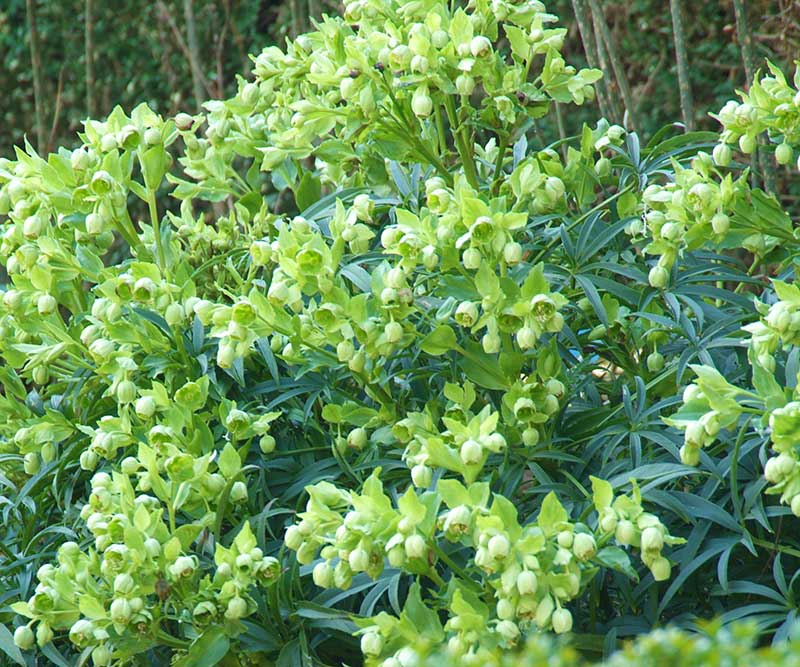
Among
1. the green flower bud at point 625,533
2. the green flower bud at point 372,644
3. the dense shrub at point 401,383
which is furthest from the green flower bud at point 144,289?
the green flower bud at point 625,533

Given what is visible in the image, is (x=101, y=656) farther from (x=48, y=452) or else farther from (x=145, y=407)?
(x=48, y=452)

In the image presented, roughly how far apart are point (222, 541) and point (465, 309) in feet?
1.43

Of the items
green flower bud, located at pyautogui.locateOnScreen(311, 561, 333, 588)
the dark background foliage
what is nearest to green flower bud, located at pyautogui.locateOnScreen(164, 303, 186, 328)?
green flower bud, located at pyautogui.locateOnScreen(311, 561, 333, 588)

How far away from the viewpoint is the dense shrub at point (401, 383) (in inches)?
46.4

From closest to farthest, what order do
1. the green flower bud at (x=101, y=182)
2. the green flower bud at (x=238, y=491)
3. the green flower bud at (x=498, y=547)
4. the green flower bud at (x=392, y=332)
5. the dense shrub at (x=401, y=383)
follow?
1. the green flower bud at (x=498, y=547)
2. the dense shrub at (x=401, y=383)
3. the green flower bud at (x=392, y=332)
4. the green flower bud at (x=238, y=491)
5. the green flower bud at (x=101, y=182)

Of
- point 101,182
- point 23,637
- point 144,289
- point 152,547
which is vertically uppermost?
point 101,182

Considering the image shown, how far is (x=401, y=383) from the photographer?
1.54 meters

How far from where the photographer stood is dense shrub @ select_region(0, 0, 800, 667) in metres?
1.18

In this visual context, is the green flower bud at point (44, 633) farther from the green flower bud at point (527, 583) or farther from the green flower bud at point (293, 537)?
the green flower bud at point (527, 583)

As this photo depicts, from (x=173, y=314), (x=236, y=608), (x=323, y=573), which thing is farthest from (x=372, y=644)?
(x=173, y=314)

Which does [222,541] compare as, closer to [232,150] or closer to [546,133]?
[232,150]

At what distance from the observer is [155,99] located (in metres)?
4.93

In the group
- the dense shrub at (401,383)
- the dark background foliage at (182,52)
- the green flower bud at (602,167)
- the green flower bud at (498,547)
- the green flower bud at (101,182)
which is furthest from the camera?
the dark background foliage at (182,52)

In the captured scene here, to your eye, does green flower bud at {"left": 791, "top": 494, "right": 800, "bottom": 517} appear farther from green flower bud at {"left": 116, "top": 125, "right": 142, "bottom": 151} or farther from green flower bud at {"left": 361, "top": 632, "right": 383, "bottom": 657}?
green flower bud at {"left": 116, "top": 125, "right": 142, "bottom": 151}
